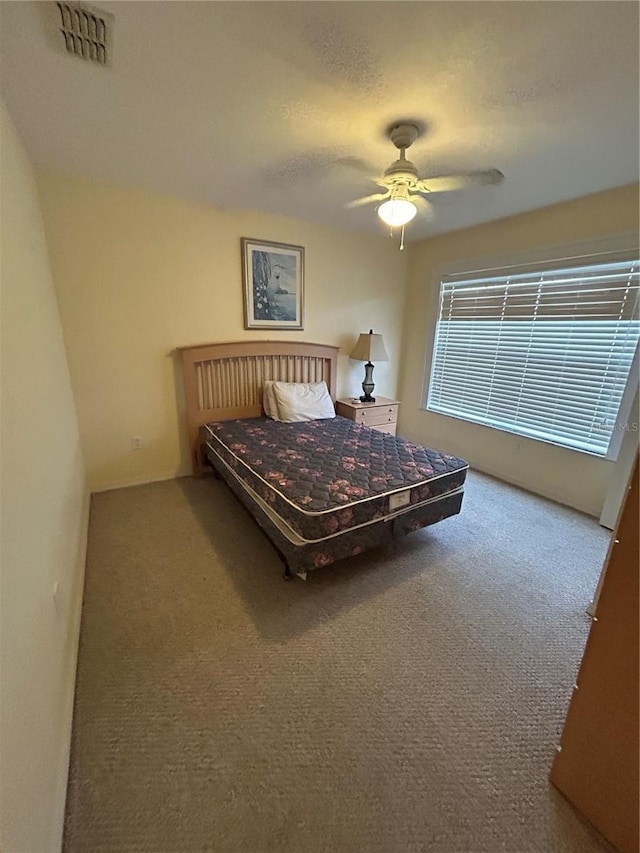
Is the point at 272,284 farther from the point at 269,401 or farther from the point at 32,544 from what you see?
the point at 32,544

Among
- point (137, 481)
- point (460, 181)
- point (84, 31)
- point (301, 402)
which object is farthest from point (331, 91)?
point (137, 481)

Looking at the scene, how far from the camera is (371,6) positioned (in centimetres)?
111

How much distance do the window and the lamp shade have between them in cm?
75

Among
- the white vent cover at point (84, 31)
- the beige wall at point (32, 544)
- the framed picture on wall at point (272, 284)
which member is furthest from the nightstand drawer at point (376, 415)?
the white vent cover at point (84, 31)

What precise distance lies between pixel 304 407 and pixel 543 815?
8.86 feet

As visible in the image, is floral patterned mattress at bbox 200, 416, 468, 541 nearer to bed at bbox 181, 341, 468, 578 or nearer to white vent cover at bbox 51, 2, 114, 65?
bed at bbox 181, 341, 468, 578

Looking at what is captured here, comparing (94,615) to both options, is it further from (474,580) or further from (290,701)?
(474,580)

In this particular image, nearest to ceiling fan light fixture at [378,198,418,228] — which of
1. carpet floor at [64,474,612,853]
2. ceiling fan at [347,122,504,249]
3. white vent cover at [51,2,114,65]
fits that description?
ceiling fan at [347,122,504,249]

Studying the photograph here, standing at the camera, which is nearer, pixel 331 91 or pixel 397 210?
pixel 331 91

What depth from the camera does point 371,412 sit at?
364 cm

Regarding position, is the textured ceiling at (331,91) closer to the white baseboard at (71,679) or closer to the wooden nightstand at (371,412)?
the wooden nightstand at (371,412)

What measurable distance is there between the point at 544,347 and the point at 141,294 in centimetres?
344

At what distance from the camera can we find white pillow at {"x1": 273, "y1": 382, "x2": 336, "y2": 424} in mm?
3146

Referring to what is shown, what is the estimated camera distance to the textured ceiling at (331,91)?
116 centimetres
